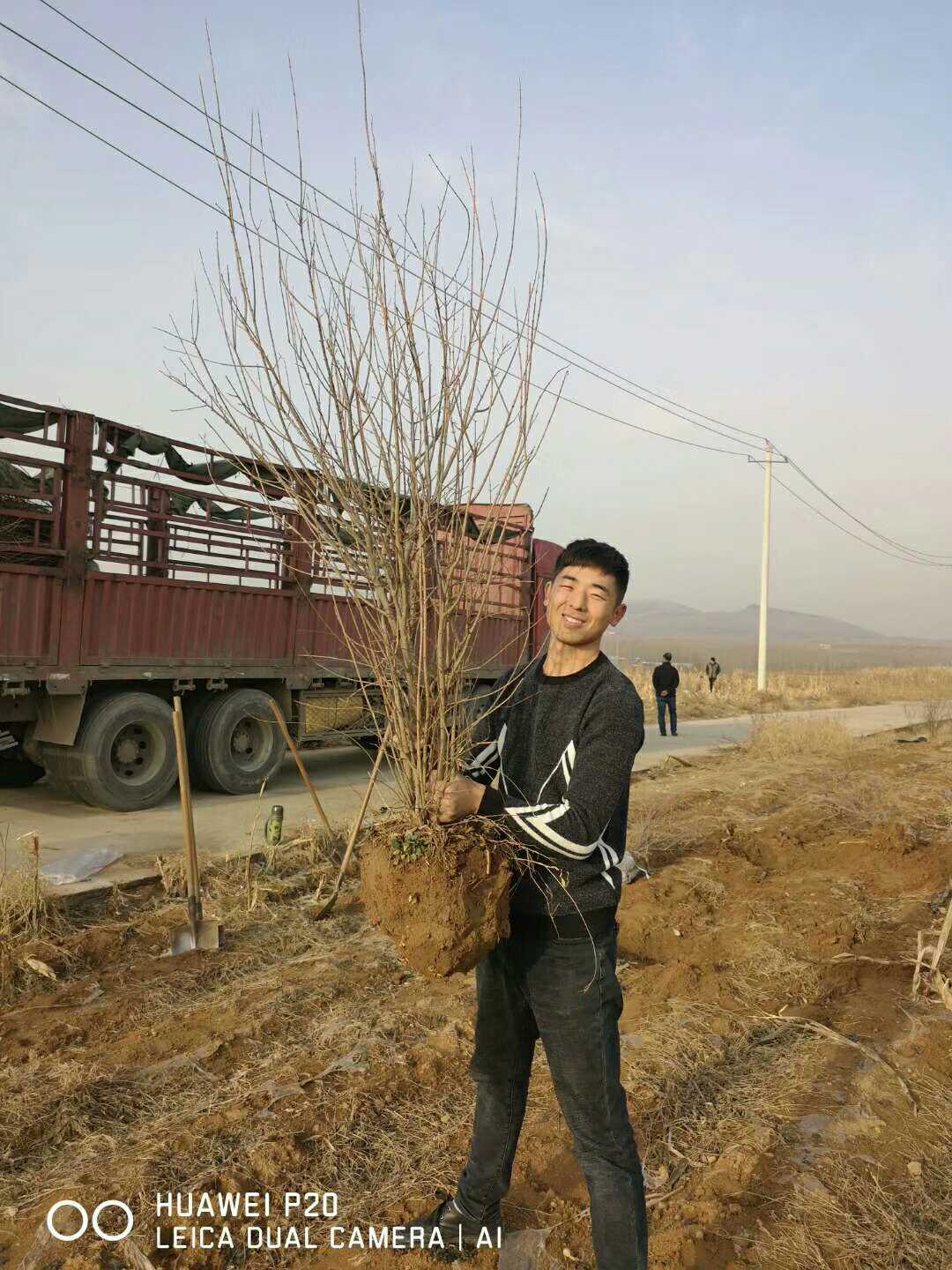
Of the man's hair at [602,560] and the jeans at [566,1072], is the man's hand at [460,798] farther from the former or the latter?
the man's hair at [602,560]

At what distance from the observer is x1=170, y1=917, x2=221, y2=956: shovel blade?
162 inches

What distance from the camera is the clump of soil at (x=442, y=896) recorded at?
182 cm

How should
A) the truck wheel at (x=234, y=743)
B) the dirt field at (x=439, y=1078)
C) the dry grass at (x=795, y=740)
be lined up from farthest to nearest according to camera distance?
the dry grass at (x=795, y=740) → the truck wheel at (x=234, y=743) → the dirt field at (x=439, y=1078)

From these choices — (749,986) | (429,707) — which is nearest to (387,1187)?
(429,707)

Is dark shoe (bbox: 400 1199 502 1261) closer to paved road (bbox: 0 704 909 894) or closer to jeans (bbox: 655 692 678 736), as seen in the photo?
paved road (bbox: 0 704 909 894)

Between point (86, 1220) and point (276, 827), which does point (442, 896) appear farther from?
point (276, 827)

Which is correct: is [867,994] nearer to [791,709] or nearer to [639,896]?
[639,896]

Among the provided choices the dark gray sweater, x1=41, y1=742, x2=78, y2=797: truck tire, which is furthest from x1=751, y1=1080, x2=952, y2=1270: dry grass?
x1=41, y1=742, x2=78, y2=797: truck tire

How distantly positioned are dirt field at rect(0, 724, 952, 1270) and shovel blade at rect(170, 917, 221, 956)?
10 cm

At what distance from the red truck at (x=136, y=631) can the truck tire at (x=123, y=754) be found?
0.04ft

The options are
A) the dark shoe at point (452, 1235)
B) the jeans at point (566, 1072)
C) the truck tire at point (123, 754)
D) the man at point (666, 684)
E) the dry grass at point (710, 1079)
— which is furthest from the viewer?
the man at point (666, 684)

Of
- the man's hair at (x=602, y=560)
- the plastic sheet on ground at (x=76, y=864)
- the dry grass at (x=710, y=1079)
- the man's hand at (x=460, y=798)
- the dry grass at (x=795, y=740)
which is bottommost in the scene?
the dry grass at (x=710, y=1079)

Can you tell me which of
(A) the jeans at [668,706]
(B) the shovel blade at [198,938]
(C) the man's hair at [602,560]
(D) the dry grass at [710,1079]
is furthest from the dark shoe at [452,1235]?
(A) the jeans at [668,706]

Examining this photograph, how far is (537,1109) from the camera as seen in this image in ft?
9.04
